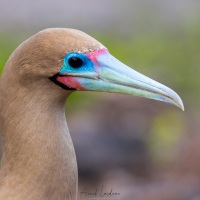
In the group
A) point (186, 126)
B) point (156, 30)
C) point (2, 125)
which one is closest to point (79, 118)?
point (186, 126)

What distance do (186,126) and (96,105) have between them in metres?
0.93

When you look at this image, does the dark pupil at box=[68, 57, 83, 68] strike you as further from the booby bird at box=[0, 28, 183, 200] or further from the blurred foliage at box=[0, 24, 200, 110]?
the blurred foliage at box=[0, 24, 200, 110]

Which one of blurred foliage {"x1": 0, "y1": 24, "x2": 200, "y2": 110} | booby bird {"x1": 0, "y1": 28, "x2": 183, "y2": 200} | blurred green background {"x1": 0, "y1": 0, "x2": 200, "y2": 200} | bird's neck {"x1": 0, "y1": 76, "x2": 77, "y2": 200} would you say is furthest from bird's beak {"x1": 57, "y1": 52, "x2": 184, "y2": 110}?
blurred foliage {"x1": 0, "y1": 24, "x2": 200, "y2": 110}

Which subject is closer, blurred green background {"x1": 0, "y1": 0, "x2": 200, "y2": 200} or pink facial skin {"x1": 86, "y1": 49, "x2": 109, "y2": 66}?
pink facial skin {"x1": 86, "y1": 49, "x2": 109, "y2": 66}

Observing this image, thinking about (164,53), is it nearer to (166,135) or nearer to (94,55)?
(166,135)

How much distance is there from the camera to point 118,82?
4898 mm

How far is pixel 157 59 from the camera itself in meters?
11.7

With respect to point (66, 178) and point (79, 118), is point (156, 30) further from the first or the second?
point (66, 178)

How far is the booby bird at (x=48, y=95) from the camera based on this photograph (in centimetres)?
484

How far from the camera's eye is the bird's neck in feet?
16.2

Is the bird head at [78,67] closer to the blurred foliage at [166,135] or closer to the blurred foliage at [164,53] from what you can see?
the blurred foliage at [166,135]

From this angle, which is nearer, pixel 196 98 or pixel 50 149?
pixel 50 149

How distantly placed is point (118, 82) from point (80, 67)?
0.20m

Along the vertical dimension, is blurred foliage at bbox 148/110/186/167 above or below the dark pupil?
below
